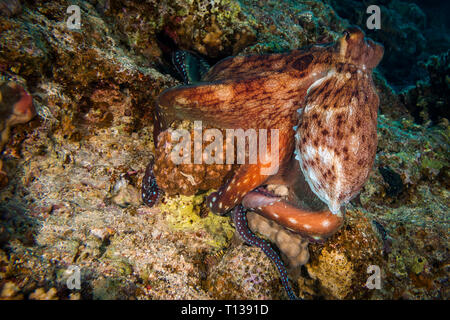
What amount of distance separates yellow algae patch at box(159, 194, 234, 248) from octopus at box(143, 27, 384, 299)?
26 cm

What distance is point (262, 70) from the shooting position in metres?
2.51

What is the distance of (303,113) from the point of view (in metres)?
2.32

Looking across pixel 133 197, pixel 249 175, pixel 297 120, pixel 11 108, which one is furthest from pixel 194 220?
pixel 11 108

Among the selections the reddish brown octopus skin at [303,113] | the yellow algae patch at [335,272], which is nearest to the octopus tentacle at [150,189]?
the reddish brown octopus skin at [303,113]

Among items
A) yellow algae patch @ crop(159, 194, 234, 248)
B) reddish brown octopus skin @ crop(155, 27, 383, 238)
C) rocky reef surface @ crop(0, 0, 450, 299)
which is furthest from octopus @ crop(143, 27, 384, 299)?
rocky reef surface @ crop(0, 0, 450, 299)

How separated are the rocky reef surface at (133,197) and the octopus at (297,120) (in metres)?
0.37

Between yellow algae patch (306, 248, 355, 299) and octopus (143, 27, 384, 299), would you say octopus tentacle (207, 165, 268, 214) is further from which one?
yellow algae patch (306, 248, 355, 299)

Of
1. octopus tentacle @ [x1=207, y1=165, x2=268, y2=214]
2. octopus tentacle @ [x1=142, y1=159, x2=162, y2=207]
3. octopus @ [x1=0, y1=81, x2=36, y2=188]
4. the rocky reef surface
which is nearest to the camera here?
octopus @ [x1=0, y1=81, x2=36, y2=188]

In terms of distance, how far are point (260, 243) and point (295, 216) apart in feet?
1.82

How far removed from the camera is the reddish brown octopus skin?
6.88 feet

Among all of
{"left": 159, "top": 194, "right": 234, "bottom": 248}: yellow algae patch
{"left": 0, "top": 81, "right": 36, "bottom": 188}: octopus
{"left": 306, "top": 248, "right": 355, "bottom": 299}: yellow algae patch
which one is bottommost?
{"left": 306, "top": 248, "right": 355, "bottom": 299}: yellow algae patch

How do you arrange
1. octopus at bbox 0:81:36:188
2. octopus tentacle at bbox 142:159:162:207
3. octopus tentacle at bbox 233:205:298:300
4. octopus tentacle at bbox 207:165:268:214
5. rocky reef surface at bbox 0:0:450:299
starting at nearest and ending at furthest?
octopus at bbox 0:81:36:188 → rocky reef surface at bbox 0:0:450:299 → octopus tentacle at bbox 233:205:298:300 → octopus tentacle at bbox 207:165:268:214 → octopus tentacle at bbox 142:159:162:207

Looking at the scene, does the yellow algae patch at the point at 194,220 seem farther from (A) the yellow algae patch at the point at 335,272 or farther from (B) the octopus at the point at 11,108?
(B) the octopus at the point at 11,108
